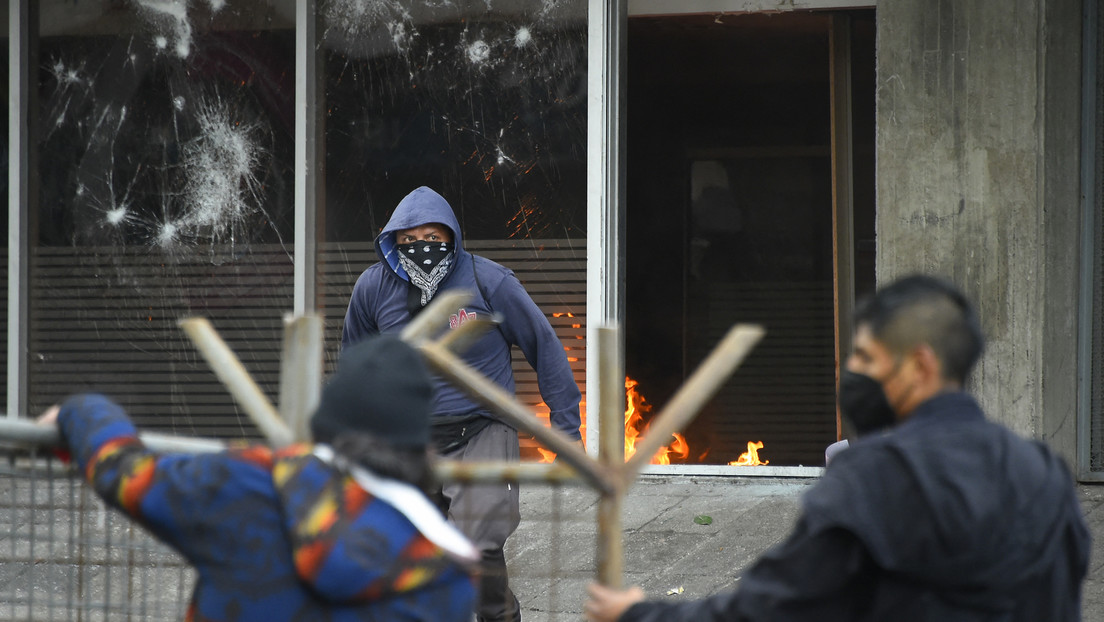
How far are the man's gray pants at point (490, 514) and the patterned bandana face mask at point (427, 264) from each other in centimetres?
67

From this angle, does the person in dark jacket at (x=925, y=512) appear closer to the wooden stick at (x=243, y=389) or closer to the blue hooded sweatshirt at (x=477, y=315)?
the wooden stick at (x=243, y=389)

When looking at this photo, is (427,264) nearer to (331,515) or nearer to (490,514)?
(490,514)

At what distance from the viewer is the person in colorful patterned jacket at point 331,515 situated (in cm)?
191

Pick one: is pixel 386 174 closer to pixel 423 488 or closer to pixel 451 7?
pixel 451 7

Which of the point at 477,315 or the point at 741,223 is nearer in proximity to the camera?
the point at 477,315

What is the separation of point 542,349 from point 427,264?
0.61 m

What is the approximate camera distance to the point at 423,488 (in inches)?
83.2

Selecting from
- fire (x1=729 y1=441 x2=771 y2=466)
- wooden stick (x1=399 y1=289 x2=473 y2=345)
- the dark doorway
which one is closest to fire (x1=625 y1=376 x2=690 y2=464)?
the dark doorway

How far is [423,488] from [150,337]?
6.82m

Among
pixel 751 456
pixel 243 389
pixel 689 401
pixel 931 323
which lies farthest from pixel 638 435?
pixel 931 323

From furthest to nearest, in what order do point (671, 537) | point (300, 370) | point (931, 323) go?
point (671, 537) < point (300, 370) < point (931, 323)

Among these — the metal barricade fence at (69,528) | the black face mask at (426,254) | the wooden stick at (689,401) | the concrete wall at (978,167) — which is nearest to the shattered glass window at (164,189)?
the black face mask at (426,254)

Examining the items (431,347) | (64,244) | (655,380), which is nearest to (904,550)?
(431,347)

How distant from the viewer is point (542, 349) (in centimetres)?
510
